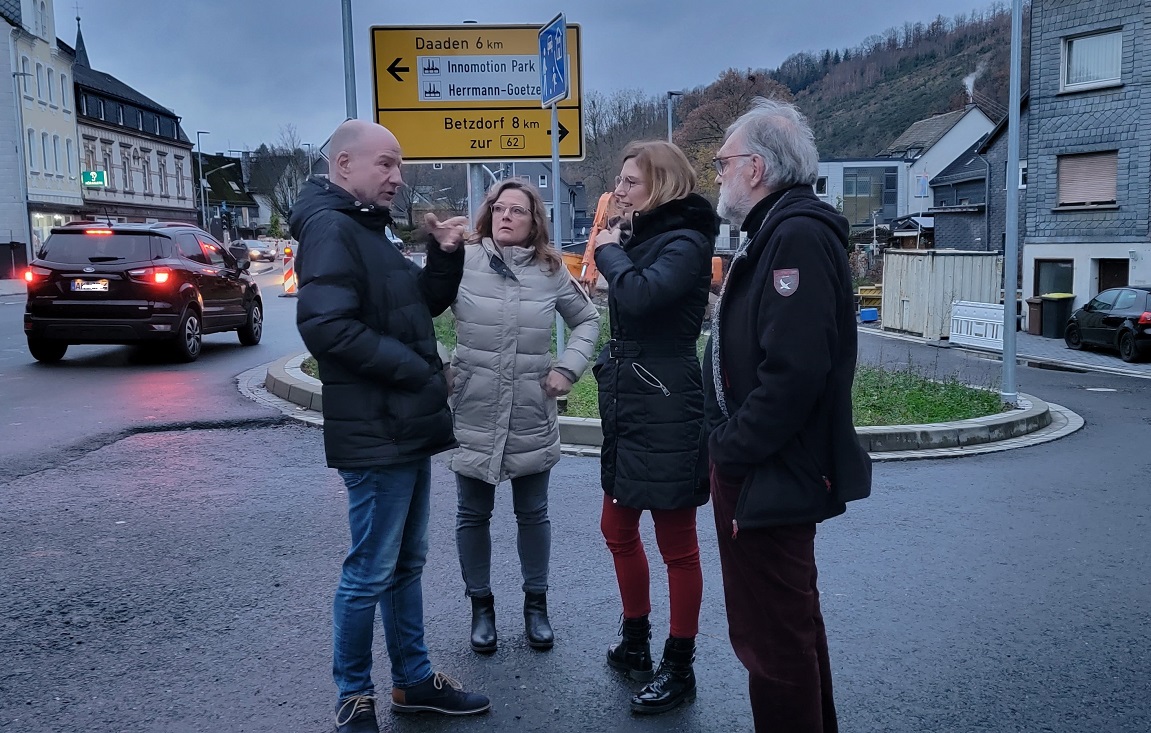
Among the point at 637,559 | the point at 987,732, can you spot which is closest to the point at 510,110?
the point at 637,559

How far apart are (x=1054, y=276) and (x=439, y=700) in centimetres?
3065

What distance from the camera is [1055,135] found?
29500 mm

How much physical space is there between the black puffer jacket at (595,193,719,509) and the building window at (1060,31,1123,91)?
28946 mm

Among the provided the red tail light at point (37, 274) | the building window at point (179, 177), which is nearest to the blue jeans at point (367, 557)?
the red tail light at point (37, 274)

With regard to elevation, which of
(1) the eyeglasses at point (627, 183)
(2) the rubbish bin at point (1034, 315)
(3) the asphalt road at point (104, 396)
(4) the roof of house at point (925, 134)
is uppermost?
(4) the roof of house at point (925, 134)

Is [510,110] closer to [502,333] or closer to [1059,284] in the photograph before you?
[502,333]

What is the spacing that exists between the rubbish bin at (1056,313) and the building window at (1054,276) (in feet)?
15.5

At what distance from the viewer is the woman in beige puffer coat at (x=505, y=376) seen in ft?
13.3

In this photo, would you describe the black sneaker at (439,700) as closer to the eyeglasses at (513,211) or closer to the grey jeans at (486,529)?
the grey jeans at (486,529)

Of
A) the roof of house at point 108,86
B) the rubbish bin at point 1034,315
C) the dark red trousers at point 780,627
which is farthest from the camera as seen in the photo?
the roof of house at point 108,86

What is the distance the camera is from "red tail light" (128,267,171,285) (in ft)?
42.1

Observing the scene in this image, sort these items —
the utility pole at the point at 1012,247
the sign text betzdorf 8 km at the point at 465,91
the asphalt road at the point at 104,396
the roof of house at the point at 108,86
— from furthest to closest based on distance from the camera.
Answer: the roof of house at the point at 108,86, the utility pole at the point at 1012,247, the sign text betzdorf 8 km at the point at 465,91, the asphalt road at the point at 104,396

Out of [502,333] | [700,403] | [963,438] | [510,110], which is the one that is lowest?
[963,438]

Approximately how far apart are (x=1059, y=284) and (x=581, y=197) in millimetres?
73276
